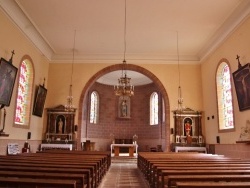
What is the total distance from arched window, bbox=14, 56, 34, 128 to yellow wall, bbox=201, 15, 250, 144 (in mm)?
8871

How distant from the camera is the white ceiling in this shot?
907cm

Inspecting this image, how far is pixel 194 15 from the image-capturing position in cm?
981

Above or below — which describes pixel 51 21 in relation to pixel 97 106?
above

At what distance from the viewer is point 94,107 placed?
20.1 meters

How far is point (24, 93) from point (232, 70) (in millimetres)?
9193

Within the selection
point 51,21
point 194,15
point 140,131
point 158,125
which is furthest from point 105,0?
point 140,131

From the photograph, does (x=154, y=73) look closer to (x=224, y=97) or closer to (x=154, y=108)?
(x=224, y=97)

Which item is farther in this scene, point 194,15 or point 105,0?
point 194,15

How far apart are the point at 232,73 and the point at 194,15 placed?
109 inches

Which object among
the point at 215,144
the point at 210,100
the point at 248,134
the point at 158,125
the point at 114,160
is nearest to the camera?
the point at 248,134

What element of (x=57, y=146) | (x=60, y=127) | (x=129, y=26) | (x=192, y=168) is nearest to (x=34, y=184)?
(x=192, y=168)

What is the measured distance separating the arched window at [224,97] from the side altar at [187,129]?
1.91 m

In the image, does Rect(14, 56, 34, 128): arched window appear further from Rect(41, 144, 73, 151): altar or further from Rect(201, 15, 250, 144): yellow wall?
Rect(201, 15, 250, 144): yellow wall

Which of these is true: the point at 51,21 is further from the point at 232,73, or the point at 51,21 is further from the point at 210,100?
the point at 210,100
